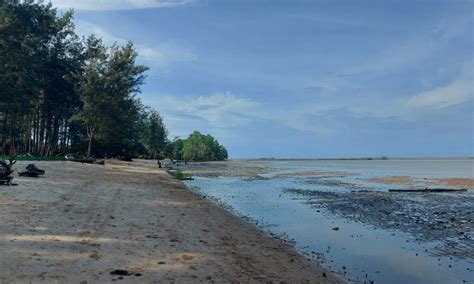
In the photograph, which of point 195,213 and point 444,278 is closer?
point 444,278

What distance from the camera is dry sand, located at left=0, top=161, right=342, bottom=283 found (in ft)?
23.9

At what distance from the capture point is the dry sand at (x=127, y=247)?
23.9ft

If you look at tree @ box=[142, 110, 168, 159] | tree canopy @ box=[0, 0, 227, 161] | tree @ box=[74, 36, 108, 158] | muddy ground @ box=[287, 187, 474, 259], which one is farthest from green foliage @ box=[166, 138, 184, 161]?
muddy ground @ box=[287, 187, 474, 259]

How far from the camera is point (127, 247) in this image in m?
9.24

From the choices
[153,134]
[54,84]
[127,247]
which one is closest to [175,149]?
[153,134]

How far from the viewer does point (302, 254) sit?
12.2 meters

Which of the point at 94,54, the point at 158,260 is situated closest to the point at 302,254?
the point at 158,260

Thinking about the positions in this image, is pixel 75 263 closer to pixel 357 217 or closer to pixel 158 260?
pixel 158 260

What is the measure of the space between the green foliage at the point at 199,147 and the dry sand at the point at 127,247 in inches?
6083

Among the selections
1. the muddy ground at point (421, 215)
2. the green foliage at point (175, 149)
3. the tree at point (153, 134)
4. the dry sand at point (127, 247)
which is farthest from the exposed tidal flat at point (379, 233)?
the green foliage at point (175, 149)

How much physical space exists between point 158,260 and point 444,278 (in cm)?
788

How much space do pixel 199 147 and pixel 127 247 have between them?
169 m

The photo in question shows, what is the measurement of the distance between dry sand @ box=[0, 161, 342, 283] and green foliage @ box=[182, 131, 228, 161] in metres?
155

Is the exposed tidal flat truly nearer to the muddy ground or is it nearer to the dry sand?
the muddy ground
